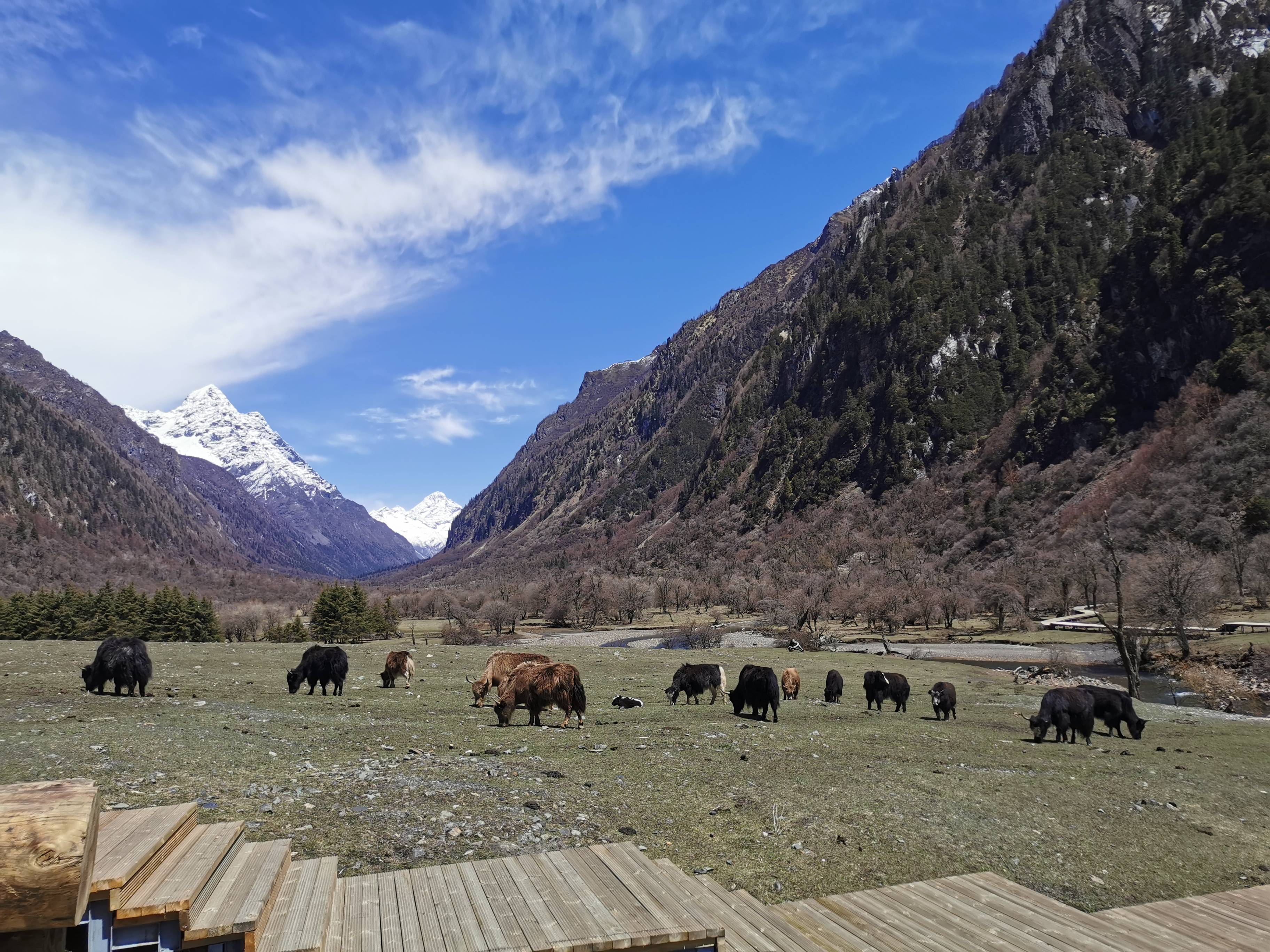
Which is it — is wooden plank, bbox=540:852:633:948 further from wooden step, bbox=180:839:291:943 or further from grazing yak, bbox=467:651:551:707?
grazing yak, bbox=467:651:551:707

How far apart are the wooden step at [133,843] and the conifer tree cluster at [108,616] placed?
6031 centimetres

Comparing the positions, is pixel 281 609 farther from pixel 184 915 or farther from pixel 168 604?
pixel 184 915

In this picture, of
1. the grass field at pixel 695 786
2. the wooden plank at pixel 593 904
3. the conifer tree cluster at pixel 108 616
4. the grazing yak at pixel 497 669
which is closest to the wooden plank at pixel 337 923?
the wooden plank at pixel 593 904

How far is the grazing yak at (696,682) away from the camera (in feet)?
87.1

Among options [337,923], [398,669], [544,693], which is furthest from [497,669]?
[337,923]

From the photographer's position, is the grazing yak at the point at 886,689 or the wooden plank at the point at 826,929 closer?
the wooden plank at the point at 826,929

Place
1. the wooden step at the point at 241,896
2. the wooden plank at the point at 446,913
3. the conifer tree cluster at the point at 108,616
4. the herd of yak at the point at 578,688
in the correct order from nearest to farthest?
the wooden step at the point at 241,896 → the wooden plank at the point at 446,913 → the herd of yak at the point at 578,688 → the conifer tree cluster at the point at 108,616

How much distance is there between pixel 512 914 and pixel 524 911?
0.29 ft

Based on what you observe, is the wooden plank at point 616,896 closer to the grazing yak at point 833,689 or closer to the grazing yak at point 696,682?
the grazing yak at point 696,682

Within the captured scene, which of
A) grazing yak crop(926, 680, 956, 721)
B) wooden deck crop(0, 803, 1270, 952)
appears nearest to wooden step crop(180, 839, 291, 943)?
wooden deck crop(0, 803, 1270, 952)

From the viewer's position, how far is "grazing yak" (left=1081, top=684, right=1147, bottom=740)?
22.9 m

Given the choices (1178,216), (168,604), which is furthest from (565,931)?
(1178,216)

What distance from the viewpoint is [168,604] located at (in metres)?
61.6

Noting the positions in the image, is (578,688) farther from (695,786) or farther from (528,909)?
(528,909)
